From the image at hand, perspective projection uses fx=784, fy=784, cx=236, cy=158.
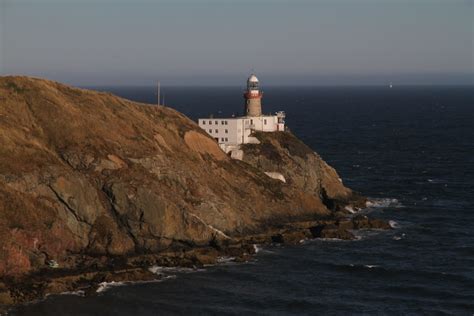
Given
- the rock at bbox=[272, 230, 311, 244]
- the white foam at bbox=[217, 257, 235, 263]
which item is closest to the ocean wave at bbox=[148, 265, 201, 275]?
the white foam at bbox=[217, 257, 235, 263]

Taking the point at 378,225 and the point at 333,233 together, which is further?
the point at 378,225

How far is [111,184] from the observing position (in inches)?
3971

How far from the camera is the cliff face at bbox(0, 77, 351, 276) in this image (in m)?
93.1

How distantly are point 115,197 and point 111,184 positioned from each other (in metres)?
1.86

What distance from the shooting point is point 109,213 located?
326ft

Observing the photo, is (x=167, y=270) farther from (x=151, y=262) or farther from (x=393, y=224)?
(x=393, y=224)

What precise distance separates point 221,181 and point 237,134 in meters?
24.5

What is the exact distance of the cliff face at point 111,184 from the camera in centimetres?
9312

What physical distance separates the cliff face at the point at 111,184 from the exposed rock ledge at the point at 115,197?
16cm

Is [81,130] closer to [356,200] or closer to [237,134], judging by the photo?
[237,134]

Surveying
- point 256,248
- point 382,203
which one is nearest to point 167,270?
point 256,248

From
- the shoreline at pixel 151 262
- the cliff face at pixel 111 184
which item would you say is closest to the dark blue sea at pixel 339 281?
the shoreline at pixel 151 262

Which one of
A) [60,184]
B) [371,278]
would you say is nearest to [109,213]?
[60,184]

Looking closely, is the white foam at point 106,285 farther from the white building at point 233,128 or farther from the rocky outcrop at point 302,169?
the white building at point 233,128
